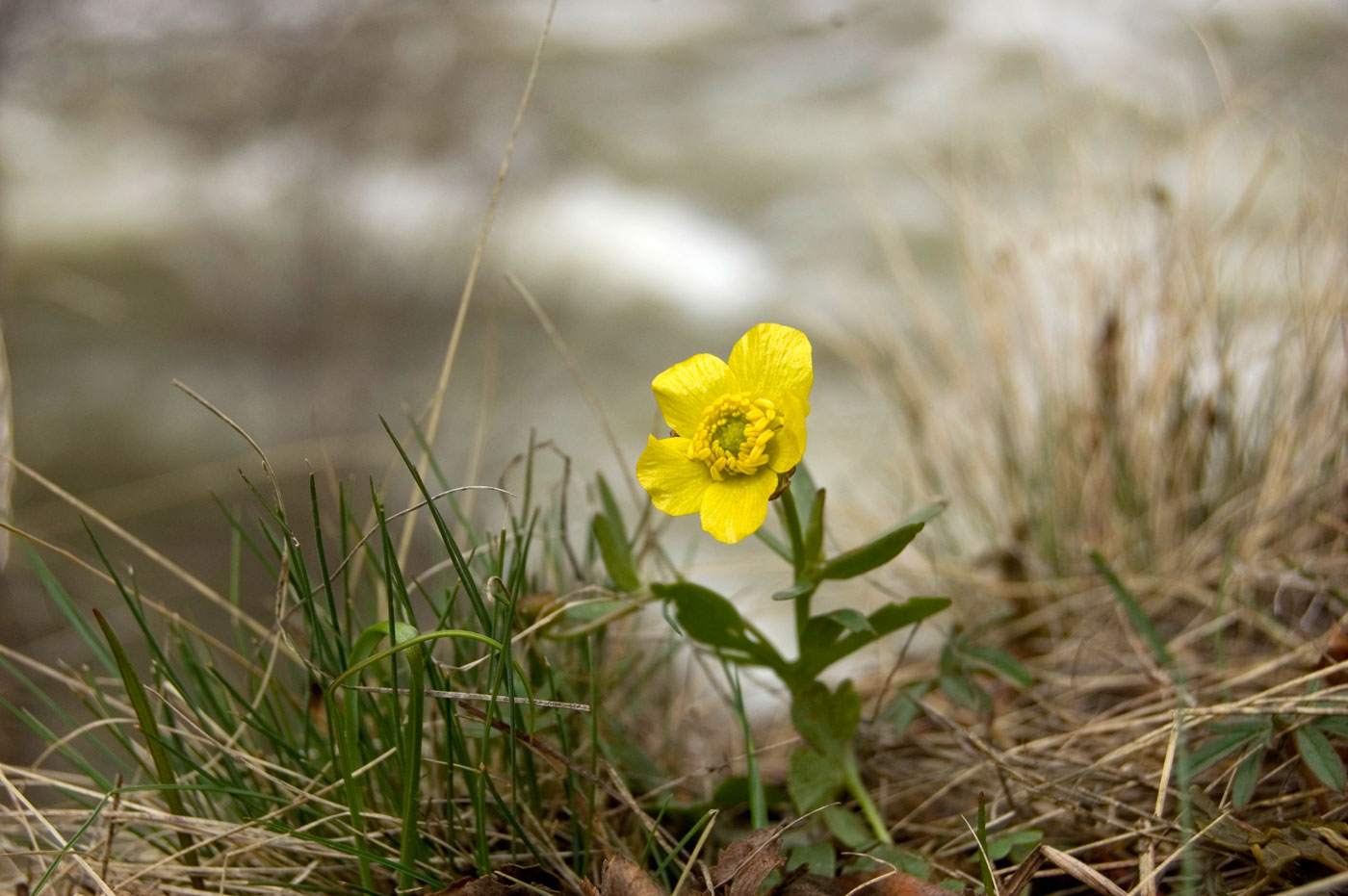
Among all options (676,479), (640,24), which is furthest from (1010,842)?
(640,24)

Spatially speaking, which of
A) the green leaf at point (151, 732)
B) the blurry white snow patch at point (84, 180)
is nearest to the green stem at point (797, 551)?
the green leaf at point (151, 732)

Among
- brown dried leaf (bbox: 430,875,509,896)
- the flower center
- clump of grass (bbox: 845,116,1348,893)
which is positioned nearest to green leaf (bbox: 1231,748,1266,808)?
clump of grass (bbox: 845,116,1348,893)

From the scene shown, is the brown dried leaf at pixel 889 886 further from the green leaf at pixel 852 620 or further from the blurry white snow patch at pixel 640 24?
the blurry white snow patch at pixel 640 24

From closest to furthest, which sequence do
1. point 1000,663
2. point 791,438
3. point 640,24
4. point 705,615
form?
point 791,438, point 705,615, point 1000,663, point 640,24

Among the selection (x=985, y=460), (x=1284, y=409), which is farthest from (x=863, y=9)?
(x=1284, y=409)

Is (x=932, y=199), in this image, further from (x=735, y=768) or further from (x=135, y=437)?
(x=135, y=437)

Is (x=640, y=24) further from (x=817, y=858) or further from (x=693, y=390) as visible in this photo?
(x=817, y=858)
